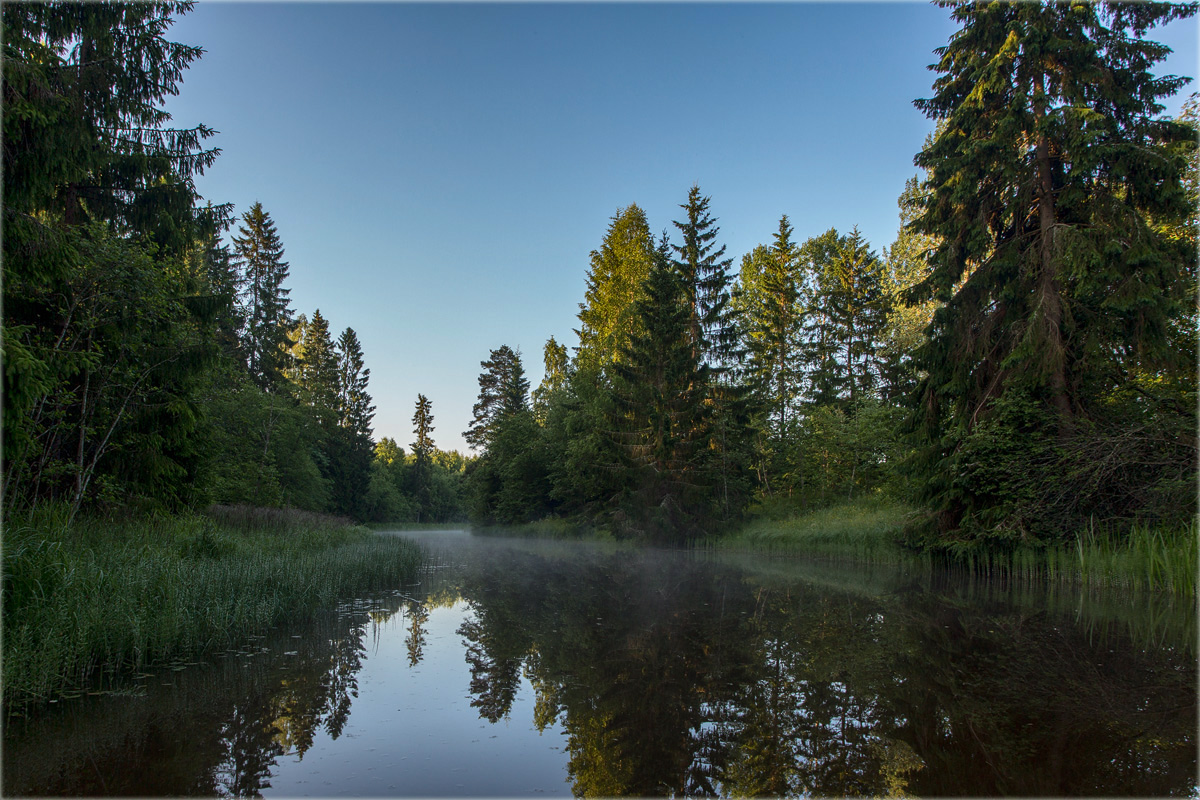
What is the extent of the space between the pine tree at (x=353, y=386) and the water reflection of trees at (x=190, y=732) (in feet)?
147

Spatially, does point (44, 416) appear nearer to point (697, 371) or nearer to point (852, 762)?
point (852, 762)

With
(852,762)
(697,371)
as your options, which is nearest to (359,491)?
(697,371)

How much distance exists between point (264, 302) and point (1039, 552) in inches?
1305

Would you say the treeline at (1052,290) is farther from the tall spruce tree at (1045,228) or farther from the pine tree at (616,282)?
the pine tree at (616,282)

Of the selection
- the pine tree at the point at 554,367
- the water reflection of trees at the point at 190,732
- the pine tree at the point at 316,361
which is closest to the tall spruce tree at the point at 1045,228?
the water reflection of trees at the point at 190,732

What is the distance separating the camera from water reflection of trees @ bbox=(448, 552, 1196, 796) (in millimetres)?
3582

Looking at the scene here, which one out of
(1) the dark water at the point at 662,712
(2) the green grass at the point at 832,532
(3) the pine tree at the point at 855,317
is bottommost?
(2) the green grass at the point at 832,532

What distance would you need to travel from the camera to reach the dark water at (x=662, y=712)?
3551 millimetres

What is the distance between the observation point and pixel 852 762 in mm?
3742

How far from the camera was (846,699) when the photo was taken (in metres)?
4.83

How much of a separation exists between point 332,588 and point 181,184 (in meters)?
8.45

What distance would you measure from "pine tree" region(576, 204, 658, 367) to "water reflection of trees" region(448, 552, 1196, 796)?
63.7ft

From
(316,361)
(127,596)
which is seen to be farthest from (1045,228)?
(316,361)

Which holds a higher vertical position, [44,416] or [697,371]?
[697,371]
